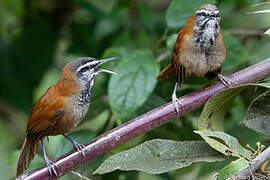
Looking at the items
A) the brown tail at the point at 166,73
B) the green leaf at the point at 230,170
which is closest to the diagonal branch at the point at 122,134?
the green leaf at the point at 230,170

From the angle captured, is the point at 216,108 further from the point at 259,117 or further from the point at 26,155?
the point at 26,155

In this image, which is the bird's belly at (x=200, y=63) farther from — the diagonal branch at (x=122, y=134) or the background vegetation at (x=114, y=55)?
the diagonal branch at (x=122, y=134)

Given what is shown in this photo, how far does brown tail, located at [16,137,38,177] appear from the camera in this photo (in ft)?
9.00

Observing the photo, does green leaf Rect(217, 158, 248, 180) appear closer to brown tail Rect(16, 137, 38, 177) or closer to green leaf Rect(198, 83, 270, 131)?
green leaf Rect(198, 83, 270, 131)

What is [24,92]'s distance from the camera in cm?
484

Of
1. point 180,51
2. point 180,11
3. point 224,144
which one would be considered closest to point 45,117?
point 180,51

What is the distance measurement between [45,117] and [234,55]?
1.47m

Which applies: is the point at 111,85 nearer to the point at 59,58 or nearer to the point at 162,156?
the point at 162,156

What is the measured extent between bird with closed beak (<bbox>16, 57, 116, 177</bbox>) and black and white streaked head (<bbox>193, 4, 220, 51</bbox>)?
0.67 m

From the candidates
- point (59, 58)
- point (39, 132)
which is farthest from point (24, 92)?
point (39, 132)

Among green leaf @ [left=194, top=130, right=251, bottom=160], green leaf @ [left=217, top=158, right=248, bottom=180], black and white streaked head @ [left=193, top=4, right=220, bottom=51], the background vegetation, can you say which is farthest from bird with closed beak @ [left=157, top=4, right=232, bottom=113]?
green leaf @ [left=217, top=158, right=248, bottom=180]

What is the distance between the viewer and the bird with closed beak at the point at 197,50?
291cm

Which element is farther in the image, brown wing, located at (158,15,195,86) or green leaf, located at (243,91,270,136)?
brown wing, located at (158,15,195,86)

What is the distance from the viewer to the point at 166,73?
10.4ft
